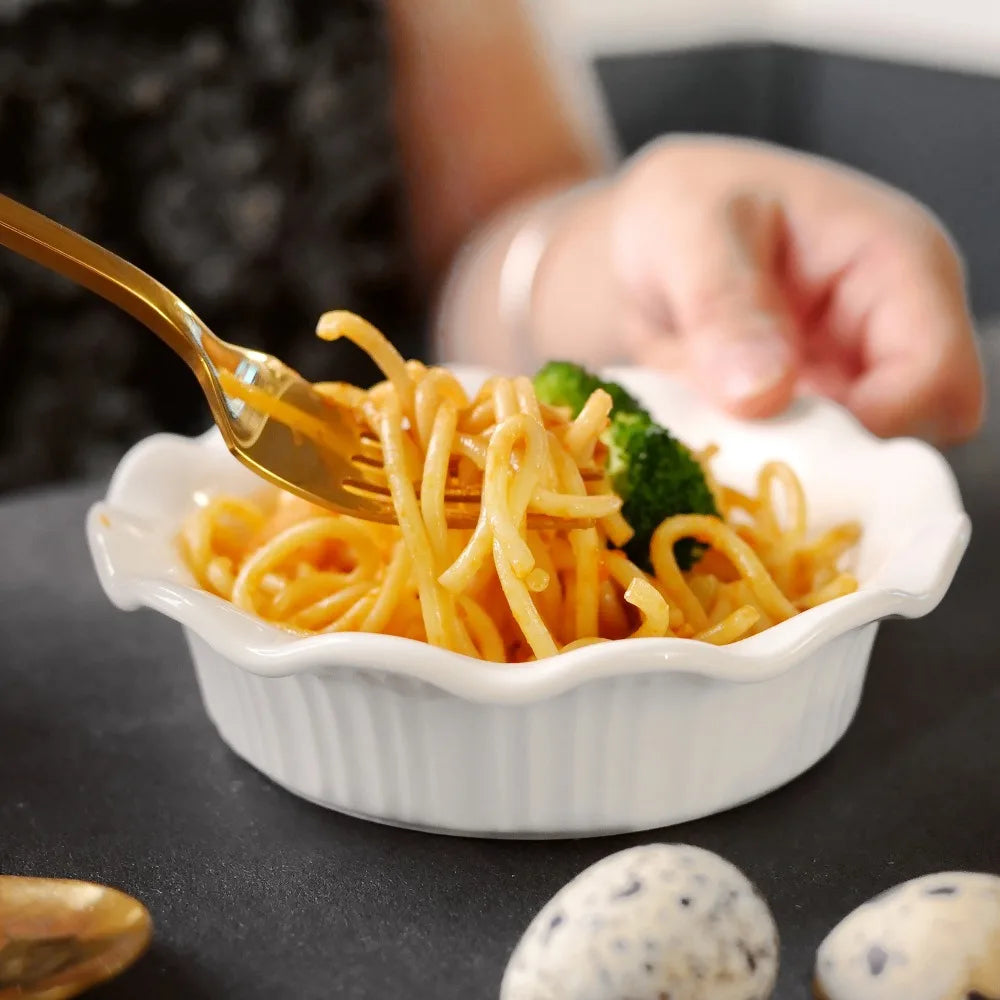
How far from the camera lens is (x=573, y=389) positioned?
107cm

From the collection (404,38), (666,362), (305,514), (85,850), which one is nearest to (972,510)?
(666,362)

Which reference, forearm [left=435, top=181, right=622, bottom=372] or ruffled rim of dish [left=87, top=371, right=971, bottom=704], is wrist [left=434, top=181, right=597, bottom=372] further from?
ruffled rim of dish [left=87, top=371, right=971, bottom=704]

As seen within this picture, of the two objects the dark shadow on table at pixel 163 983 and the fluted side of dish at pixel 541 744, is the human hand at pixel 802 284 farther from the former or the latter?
the dark shadow on table at pixel 163 983

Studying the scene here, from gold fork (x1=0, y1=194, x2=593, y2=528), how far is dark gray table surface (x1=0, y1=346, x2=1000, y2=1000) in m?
0.23

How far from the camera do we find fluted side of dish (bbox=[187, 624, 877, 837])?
2.60 ft

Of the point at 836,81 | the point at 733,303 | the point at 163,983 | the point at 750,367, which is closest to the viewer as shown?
the point at 163,983

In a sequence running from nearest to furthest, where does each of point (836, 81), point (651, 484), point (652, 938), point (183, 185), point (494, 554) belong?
point (652, 938), point (494, 554), point (651, 484), point (183, 185), point (836, 81)

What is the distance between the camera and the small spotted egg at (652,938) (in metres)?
0.60

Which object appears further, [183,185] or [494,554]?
[183,185]

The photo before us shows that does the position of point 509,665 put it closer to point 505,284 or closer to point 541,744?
point 541,744

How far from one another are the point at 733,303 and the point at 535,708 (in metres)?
0.71

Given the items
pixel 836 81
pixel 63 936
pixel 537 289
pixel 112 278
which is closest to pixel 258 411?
pixel 112 278

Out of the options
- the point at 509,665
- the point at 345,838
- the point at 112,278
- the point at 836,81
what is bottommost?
the point at 345,838

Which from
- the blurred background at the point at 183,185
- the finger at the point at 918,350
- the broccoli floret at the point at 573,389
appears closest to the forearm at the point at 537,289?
the blurred background at the point at 183,185
